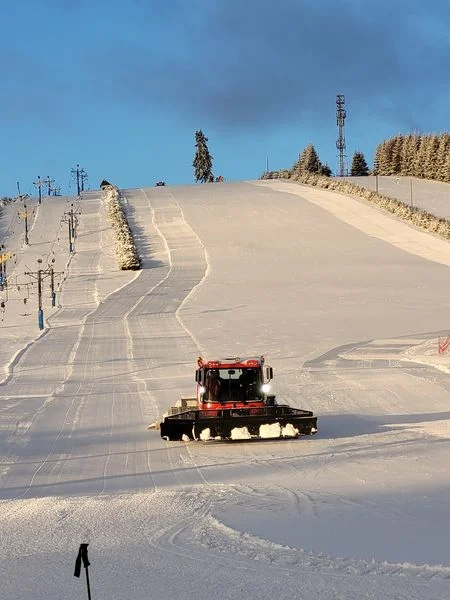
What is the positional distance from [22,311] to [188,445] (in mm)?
35206

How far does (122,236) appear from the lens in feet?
243

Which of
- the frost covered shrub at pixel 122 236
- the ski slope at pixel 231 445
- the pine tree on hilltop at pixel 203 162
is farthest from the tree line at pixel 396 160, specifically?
the ski slope at pixel 231 445

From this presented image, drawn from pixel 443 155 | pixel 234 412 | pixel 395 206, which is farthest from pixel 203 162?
pixel 234 412

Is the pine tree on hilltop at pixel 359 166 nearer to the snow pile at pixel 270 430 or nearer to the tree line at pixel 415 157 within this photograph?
the tree line at pixel 415 157

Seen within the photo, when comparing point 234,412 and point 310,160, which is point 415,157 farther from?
point 234,412

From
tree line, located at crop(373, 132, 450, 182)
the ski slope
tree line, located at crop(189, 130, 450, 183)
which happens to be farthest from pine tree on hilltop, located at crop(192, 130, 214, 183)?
the ski slope

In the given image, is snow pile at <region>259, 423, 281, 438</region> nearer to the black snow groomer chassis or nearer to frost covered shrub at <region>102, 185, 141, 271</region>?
the black snow groomer chassis

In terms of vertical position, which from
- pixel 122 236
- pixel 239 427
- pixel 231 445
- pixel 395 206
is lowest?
pixel 231 445

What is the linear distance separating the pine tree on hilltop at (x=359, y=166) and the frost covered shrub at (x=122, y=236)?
59.8 m

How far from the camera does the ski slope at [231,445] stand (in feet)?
30.4

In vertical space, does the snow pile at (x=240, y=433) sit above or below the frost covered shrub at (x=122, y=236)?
below

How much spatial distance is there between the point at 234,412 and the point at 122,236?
56547 millimetres

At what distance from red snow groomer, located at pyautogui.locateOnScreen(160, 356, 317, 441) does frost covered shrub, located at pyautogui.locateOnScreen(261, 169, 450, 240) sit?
57.2 m

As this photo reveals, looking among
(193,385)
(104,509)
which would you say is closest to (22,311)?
(193,385)
